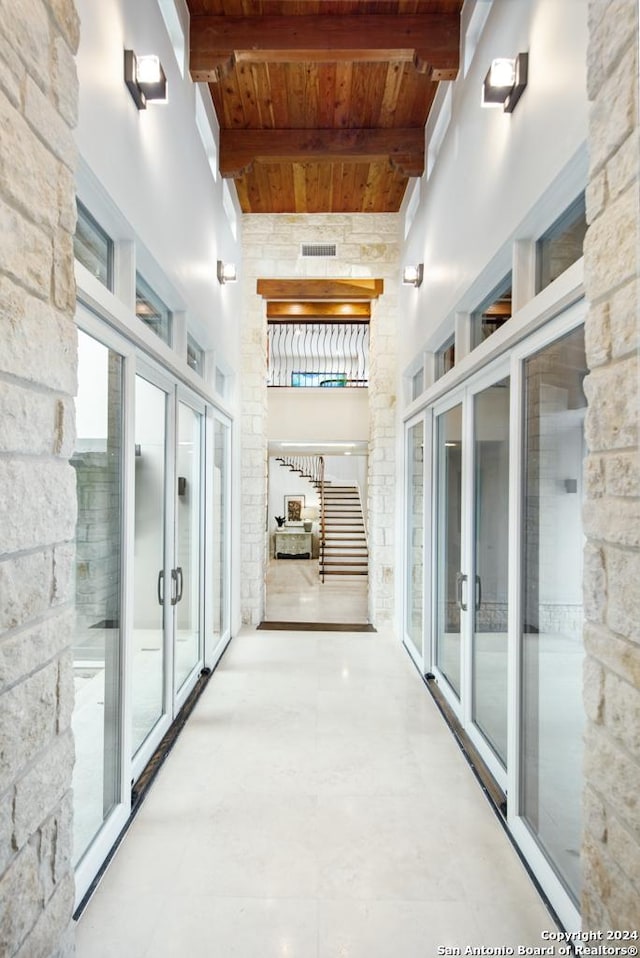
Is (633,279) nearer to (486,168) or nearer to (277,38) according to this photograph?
(486,168)

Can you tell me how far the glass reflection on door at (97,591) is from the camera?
2150 millimetres

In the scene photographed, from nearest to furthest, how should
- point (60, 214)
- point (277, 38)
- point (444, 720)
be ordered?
point (60, 214) < point (277, 38) < point (444, 720)

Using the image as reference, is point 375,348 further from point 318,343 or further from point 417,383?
point 318,343

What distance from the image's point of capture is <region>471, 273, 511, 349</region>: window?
2730 millimetres

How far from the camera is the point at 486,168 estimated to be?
2697 millimetres

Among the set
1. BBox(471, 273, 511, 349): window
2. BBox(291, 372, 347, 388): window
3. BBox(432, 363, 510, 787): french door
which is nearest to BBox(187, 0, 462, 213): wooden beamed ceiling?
BBox(471, 273, 511, 349): window

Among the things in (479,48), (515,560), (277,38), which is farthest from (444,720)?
(277,38)

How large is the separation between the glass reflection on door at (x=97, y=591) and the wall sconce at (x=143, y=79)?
113 centimetres

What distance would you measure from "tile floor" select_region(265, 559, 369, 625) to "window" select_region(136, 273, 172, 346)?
399cm

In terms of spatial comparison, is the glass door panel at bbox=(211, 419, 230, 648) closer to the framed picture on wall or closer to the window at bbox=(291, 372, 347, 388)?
the window at bbox=(291, 372, 347, 388)

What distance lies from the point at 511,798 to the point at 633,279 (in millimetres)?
2301

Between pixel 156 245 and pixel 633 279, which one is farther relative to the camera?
pixel 156 245

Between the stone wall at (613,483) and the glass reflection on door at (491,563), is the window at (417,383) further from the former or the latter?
the stone wall at (613,483)

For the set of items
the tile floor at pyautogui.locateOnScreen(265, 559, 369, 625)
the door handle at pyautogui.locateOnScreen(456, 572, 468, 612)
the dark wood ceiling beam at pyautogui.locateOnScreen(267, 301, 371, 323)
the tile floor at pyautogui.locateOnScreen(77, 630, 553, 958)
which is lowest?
the tile floor at pyautogui.locateOnScreen(265, 559, 369, 625)
